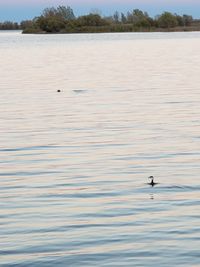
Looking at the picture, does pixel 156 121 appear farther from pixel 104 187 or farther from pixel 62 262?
pixel 62 262

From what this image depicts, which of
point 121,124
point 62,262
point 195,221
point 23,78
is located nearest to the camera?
point 62,262

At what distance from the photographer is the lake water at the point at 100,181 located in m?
13.0

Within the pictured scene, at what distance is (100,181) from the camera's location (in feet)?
60.0

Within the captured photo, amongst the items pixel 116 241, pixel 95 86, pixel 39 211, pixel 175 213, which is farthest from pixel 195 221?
pixel 95 86

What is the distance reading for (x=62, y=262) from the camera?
12445 mm

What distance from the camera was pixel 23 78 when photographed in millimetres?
54844

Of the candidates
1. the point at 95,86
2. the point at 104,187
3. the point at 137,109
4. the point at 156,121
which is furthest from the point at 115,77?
the point at 104,187

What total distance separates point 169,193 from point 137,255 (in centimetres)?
407

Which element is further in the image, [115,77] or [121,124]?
[115,77]

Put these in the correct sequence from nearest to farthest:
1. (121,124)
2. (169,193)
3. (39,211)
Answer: (39,211) < (169,193) < (121,124)

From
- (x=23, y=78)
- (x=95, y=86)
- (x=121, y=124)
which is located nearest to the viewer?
(x=121, y=124)

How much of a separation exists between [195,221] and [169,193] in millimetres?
2280

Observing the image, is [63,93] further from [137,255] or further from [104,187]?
[137,255]

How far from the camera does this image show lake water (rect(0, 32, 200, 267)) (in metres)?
13.0
